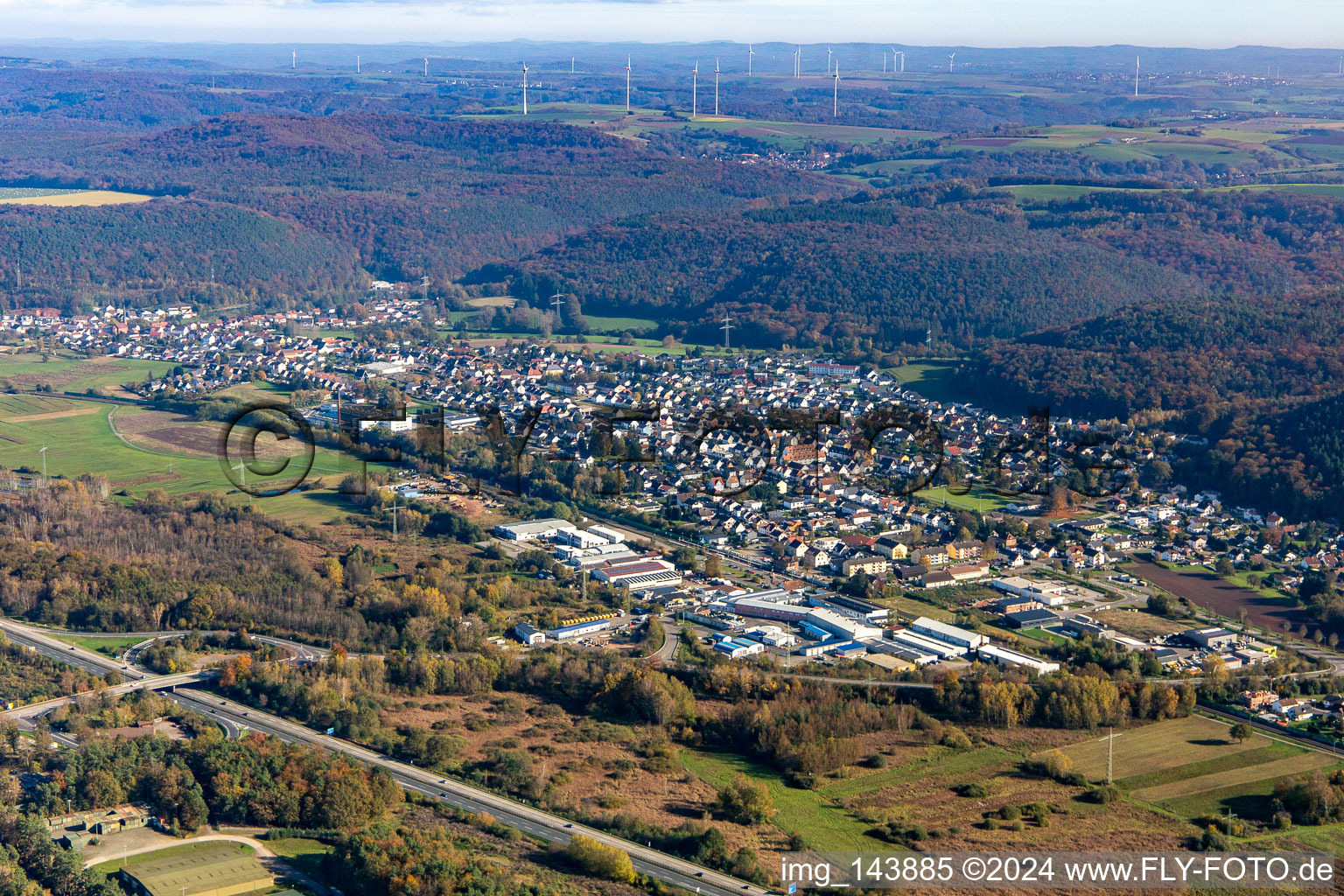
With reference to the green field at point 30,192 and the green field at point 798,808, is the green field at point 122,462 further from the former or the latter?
the green field at point 30,192

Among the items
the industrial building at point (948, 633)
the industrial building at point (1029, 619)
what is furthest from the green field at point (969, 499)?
the industrial building at point (948, 633)

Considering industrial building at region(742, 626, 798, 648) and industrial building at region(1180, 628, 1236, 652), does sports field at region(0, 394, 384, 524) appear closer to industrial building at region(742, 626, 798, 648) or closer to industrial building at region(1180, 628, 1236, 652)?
industrial building at region(742, 626, 798, 648)

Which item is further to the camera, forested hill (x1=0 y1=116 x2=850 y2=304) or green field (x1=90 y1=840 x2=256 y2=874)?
forested hill (x1=0 y1=116 x2=850 y2=304)

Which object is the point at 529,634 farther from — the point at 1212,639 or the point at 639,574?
the point at 1212,639

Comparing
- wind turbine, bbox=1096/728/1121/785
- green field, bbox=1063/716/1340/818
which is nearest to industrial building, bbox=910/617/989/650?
wind turbine, bbox=1096/728/1121/785

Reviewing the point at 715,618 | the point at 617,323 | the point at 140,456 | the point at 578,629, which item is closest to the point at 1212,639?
the point at 715,618

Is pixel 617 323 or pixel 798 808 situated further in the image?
pixel 617 323

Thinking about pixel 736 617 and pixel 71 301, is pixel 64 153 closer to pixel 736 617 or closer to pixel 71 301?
pixel 71 301
